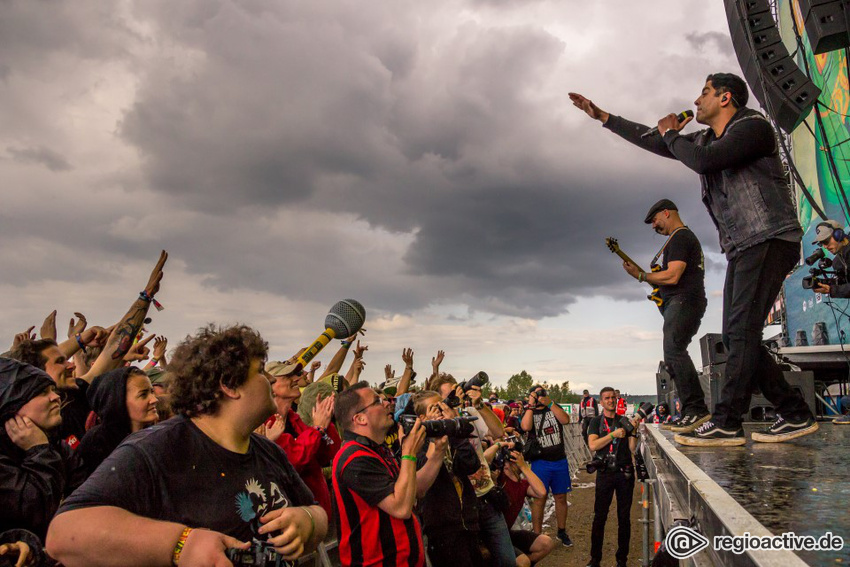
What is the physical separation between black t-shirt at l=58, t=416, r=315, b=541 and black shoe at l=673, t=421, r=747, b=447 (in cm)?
296

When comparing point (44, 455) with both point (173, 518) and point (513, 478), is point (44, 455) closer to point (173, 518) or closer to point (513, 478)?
point (173, 518)

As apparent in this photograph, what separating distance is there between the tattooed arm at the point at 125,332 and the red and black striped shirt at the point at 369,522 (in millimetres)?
1725

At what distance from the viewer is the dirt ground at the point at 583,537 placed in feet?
28.2

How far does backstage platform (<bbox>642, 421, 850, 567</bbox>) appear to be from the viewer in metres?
1.71

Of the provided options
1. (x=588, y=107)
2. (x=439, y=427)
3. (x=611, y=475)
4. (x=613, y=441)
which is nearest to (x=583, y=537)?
(x=611, y=475)

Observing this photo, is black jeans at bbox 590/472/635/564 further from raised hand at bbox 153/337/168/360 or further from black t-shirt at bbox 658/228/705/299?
raised hand at bbox 153/337/168/360

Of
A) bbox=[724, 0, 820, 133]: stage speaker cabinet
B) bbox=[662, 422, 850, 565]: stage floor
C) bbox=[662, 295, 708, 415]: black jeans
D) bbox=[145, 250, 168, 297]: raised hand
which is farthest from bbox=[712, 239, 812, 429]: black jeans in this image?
bbox=[145, 250, 168, 297]: raised hand

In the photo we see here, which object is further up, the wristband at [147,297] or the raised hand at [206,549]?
the wristband at [147,297]

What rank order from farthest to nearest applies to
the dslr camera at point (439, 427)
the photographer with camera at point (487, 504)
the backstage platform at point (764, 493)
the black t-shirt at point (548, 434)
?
the black t-shirt at point (548, 434)
the photographer with camera at point (487, 504)
the dslr camera at point (439, 427)
the backstage platform at point (764, 493)

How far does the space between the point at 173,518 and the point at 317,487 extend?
8.62ft

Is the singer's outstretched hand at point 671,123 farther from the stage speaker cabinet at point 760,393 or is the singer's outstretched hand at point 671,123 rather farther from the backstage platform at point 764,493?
the stage speaker cabinet at point 760,393

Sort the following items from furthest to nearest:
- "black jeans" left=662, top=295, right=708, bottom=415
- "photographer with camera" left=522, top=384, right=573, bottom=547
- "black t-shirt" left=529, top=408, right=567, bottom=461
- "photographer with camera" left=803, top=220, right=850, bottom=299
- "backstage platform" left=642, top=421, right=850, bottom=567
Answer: "black t-shirt" left=529, top=408, right=567, bottom=461, "photographer with camera" left=522, top=384, right=573, bottom=547, "photographer with camera" left=803, top=220, right=850, bottom=299, "black jeans" left=662, top=295, right=708, bottom=415, "backstage platform" left=642, top=421, right=850, bottom=567

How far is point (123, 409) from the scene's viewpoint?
10.9 ft

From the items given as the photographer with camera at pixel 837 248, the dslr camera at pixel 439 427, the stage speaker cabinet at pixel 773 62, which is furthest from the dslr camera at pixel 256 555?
the photographer with camera at pixel 837 248
